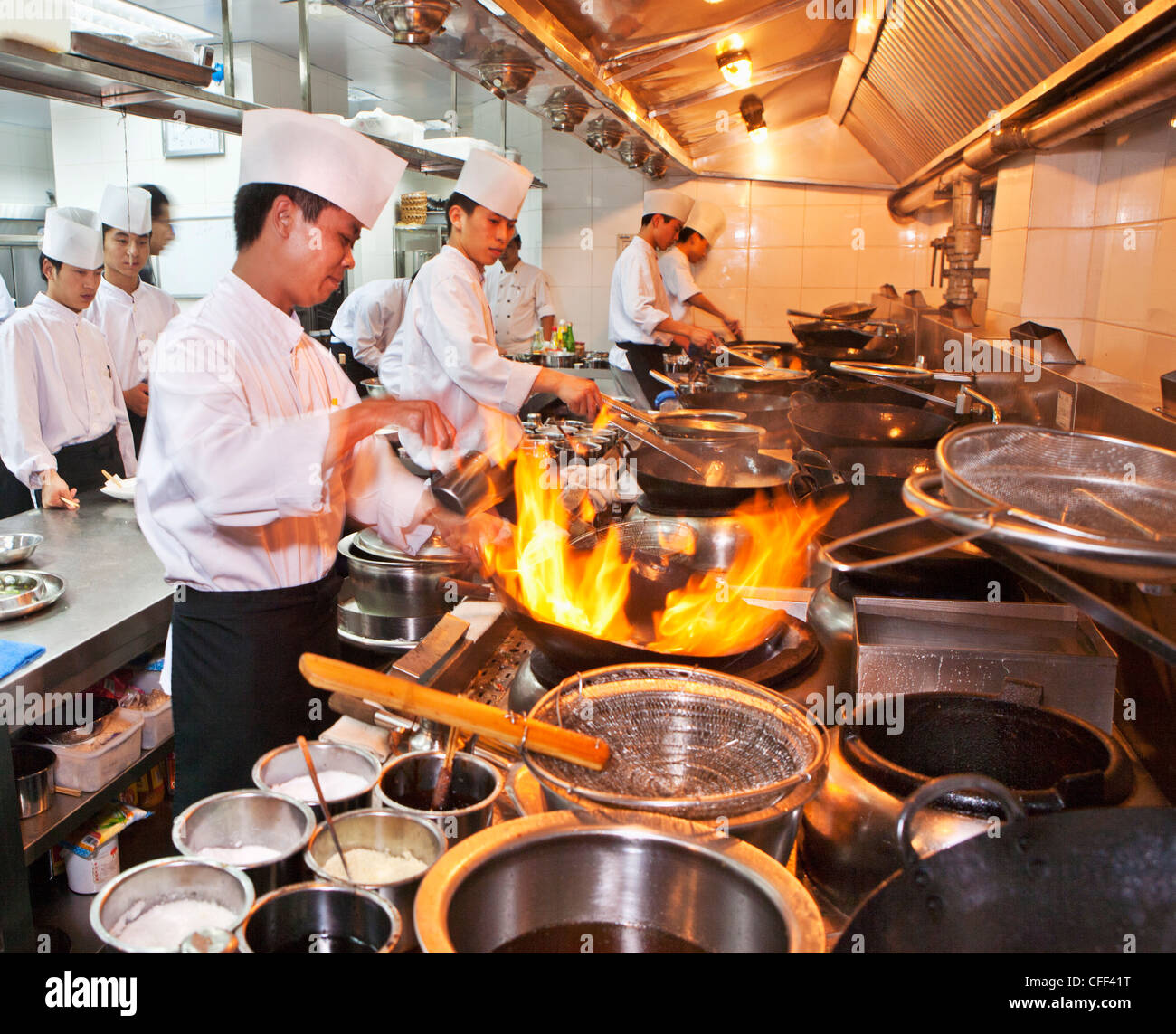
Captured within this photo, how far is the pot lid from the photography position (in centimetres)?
231

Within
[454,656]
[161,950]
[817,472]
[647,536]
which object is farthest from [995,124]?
[161,950]

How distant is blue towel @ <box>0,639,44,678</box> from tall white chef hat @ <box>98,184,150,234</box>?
287cm

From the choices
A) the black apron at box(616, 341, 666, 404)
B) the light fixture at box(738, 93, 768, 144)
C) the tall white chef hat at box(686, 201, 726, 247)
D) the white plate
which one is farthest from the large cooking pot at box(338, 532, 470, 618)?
the tall white chef hat at box(686, 201, 726, 247)

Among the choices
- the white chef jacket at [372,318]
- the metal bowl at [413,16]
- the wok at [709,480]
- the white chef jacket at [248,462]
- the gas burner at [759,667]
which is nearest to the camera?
the gas burner at [759,667]

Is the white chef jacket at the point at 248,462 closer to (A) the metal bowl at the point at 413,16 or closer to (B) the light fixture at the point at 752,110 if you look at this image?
(A) the metal bowl at the point at 413,16

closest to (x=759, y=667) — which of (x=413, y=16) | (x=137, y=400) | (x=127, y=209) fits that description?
(x=413, y=16)

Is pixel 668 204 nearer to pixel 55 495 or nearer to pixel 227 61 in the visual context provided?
pixel 227 61

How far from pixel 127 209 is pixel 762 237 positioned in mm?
5381

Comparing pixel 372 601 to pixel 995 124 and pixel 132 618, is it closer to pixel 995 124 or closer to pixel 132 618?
pixel 132 618

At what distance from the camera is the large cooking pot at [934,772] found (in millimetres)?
930

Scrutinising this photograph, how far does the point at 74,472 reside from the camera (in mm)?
3715

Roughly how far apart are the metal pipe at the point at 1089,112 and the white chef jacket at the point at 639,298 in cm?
219

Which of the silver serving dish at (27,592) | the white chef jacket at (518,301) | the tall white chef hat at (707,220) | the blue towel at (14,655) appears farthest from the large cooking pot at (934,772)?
the white chef jacket at (518,301)

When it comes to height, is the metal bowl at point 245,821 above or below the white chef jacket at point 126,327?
below
